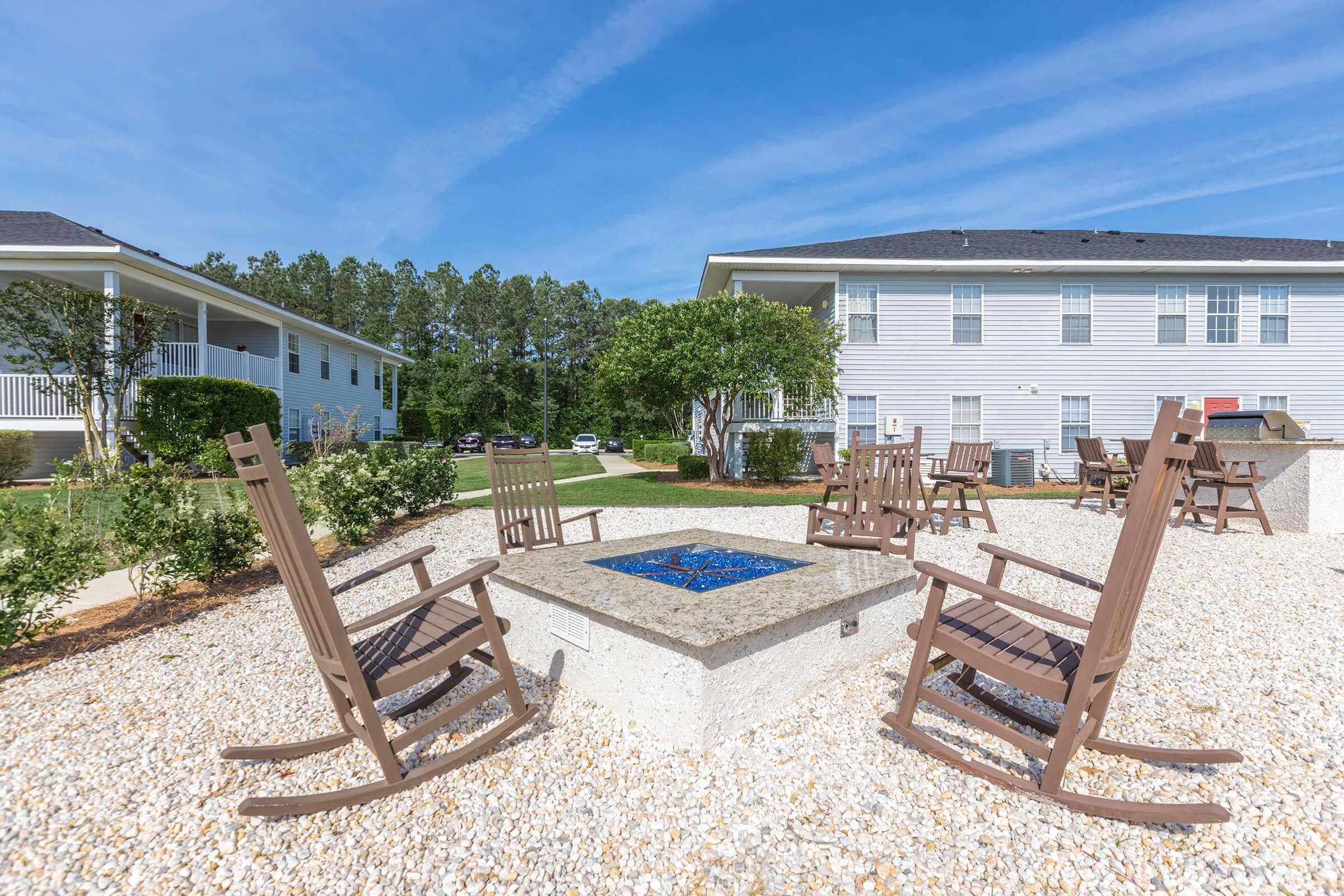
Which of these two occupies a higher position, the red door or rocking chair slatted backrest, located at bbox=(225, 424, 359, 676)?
the red door

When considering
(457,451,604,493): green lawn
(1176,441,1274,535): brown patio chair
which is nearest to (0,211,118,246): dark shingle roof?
(457,451,604,493): green lawn

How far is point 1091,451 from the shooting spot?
920 centimetres

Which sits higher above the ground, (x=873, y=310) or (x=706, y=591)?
(x=873, y=310)

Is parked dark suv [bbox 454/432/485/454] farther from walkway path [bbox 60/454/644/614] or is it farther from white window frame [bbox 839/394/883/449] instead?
walkway path [bbox 60/454/644/614]

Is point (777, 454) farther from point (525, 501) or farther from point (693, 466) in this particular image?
point (525, 501)

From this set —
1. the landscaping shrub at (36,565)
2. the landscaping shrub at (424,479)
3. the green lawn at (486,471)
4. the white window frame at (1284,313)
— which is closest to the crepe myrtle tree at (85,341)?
the green lawn at (486,471)

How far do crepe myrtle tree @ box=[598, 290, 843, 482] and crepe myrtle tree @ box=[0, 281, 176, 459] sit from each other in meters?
10.1

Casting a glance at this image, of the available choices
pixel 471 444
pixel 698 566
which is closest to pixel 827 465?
pixel 698 566

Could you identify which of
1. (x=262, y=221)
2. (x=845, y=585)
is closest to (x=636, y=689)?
(x=845, y=585)

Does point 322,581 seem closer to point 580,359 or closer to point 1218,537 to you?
point 1218,537

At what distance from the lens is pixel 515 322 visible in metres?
46.3

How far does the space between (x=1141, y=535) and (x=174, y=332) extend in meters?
22.9

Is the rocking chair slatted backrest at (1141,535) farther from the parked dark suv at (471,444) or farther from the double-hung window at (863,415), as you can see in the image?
the parked dark suv at (471,444)

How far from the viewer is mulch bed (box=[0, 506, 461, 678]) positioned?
3455 millimetres
